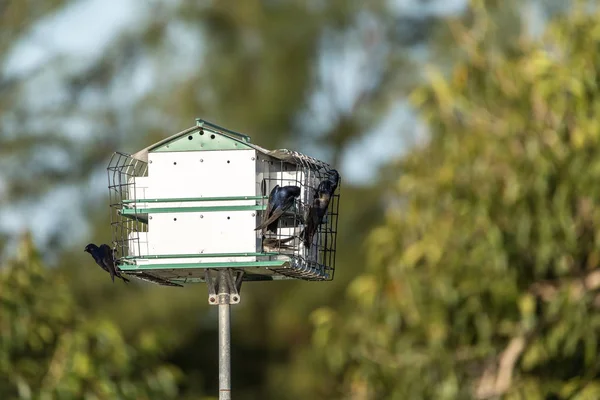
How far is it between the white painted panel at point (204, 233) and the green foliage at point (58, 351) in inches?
149

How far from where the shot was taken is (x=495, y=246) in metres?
9.02

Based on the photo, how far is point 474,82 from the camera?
9688 mm

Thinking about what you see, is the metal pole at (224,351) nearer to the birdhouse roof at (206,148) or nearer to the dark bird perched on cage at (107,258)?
the dark bird perched on cage at (107,258)

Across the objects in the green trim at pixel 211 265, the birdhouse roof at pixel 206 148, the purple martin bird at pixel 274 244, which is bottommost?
the green trim at pixel 211 265

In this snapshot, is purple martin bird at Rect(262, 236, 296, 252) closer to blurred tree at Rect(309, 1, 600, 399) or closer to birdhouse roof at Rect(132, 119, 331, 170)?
birdhouse roof at Rect(132, 119, 331, 170)

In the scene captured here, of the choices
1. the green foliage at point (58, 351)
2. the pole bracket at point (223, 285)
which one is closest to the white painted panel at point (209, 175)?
the pole bracket at point (223, 285)

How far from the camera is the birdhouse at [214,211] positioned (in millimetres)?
4461

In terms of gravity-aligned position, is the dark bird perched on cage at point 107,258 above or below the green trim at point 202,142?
below

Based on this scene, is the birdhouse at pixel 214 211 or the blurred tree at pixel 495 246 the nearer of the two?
the birdhouse at pixel 214 211

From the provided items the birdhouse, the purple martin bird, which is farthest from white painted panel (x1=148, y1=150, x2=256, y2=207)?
the purple martin bird

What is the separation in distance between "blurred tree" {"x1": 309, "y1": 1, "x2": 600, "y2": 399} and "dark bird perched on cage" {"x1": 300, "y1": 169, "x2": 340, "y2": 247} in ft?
14.0

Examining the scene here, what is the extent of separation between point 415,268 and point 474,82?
1.56 m

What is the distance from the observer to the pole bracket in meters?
4.25

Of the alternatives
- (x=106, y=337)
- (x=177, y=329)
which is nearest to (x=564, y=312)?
(x=106, y=337)
